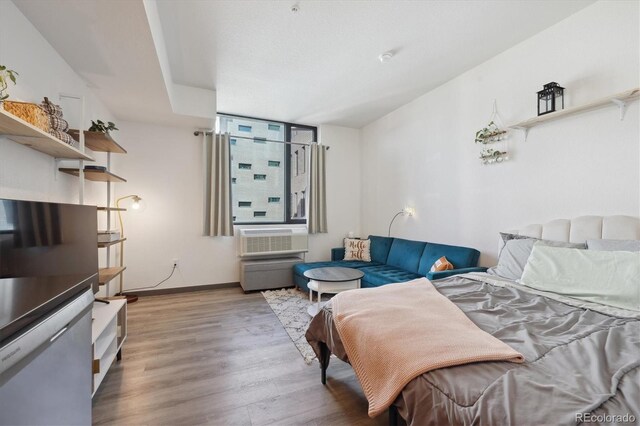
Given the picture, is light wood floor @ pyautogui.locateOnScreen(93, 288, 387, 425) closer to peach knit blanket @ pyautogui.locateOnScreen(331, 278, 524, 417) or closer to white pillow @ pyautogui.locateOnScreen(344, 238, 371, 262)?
peach knit blanket @ pyautogui.locateOnScreen(331, 278, 524, 417)

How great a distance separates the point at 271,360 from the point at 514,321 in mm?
1697

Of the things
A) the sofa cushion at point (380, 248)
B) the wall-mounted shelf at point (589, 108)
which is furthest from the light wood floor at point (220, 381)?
the wall-mounted shelf at point (589, 108)

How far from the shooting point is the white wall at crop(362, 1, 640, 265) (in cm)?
193

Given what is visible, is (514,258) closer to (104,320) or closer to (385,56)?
(385,56)

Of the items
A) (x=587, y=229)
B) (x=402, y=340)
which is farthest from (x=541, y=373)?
(x=587, y=229)

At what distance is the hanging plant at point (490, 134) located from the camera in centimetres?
272

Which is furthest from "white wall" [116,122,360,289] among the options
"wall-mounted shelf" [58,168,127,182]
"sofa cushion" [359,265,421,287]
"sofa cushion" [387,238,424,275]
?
"sofa cushion" [387,238,424,275]

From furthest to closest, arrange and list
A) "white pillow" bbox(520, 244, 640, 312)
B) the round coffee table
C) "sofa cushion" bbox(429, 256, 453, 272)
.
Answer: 1. the round coffee table
2. "sofa cushion" bbox(429, 256, 453, 272)
3. "white pillow" bbox(520, 244, 640, 312)

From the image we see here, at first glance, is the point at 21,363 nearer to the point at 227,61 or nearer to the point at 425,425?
the point at 425,425

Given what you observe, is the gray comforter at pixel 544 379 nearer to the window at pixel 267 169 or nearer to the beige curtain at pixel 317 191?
the beige curtain at pixel 317 191

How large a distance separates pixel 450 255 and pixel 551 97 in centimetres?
169

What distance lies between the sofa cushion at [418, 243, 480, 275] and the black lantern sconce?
1436 mm

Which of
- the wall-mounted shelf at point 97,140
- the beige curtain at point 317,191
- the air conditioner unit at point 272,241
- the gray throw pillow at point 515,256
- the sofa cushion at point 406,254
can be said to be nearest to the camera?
the gray throw pillow at point 515,256

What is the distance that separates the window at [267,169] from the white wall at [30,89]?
218 cm
